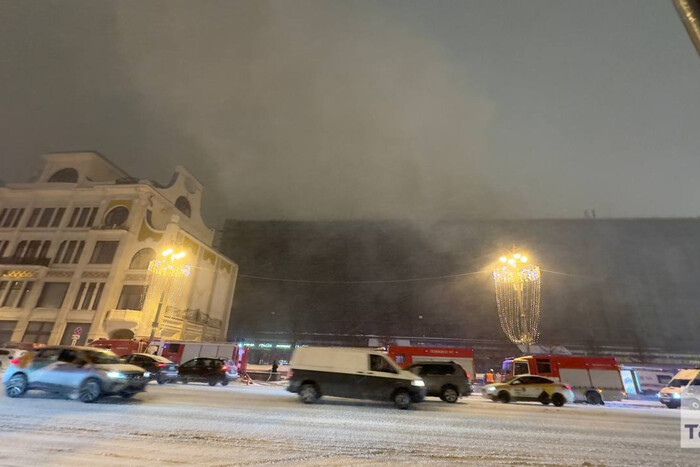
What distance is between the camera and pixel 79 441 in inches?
200

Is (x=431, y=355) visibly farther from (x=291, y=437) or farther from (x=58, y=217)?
(x=58, y=217)

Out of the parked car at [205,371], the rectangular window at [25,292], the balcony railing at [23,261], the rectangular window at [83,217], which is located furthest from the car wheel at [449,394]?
the rectangular window at [25,292]

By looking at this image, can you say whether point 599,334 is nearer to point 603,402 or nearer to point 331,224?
point 603,402

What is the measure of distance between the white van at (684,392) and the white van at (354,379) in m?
16.9

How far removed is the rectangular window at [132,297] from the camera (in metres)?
30.0

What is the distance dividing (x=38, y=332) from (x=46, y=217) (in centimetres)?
1243

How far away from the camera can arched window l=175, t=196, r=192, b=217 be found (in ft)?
131

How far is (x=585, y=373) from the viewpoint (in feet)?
67.0

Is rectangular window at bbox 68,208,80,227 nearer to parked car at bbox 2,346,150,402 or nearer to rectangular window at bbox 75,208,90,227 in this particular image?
rectangular window at bbox 75,208,90,227

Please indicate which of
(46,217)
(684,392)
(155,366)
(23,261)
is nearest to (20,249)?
(23,261)

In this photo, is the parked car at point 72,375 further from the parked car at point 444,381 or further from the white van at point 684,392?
the white van at point 684,392

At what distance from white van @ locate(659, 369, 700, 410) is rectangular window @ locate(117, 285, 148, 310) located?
37358mm

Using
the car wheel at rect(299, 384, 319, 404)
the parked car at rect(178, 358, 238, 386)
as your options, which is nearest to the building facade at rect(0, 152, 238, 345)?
the parked car at rect(178, 358, 238, 386)

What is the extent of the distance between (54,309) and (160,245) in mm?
10466
